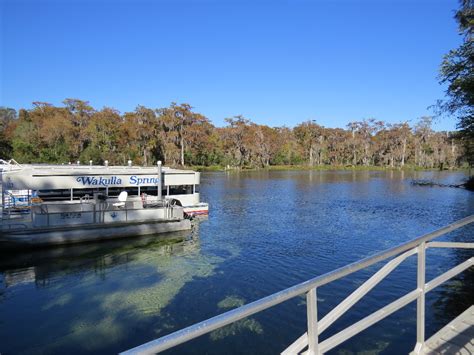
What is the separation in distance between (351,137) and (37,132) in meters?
95.3

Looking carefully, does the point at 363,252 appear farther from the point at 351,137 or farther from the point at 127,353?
Result: the point at 351,137


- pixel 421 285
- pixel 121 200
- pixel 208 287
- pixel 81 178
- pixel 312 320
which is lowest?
pixel 208 287

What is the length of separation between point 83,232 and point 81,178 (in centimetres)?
475

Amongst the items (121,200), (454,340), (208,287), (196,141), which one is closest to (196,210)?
(121,200)

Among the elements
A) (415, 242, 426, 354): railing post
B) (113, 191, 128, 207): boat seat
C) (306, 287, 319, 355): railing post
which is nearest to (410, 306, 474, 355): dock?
(415, 242, 426, 354): railing post

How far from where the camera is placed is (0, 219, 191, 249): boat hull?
55.4ft

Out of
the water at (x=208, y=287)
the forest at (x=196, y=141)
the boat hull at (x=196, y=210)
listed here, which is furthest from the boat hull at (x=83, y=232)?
the forest at (x=196, y=141)

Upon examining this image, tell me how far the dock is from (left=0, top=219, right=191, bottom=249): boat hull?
56.9ft

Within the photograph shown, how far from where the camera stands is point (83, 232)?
61.0 feet

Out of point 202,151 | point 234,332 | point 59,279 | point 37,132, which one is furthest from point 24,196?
point 202,151

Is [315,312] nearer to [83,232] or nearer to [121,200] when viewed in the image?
[83,232]

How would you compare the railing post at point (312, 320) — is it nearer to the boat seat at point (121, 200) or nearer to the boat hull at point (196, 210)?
the boat seat at point (121, 200)

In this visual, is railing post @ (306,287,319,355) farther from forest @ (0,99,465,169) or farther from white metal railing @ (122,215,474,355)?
forest @ (0,99,465,169)

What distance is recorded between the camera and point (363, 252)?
54.0 feet
